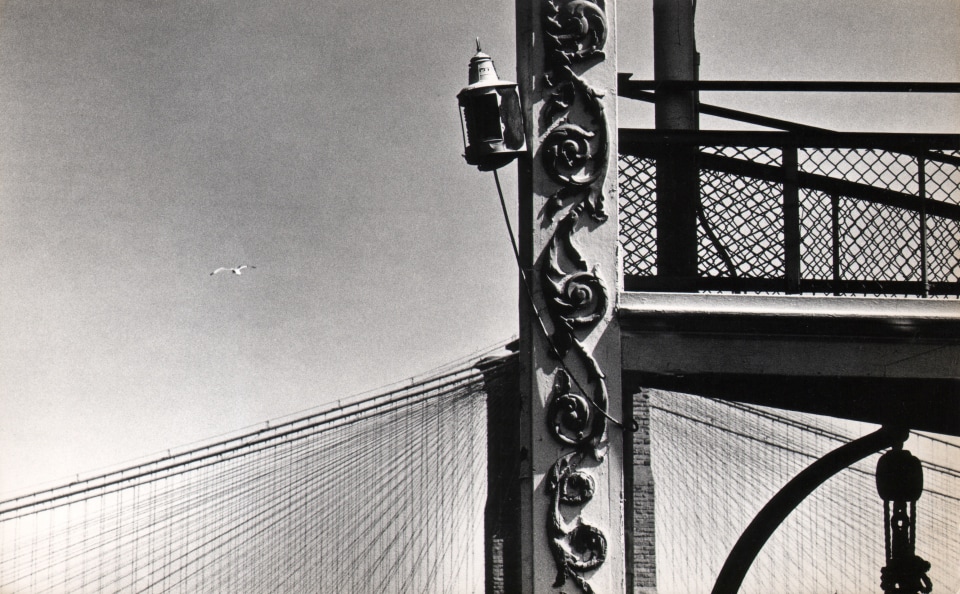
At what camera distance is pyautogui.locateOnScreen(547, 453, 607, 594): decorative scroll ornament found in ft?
12.9

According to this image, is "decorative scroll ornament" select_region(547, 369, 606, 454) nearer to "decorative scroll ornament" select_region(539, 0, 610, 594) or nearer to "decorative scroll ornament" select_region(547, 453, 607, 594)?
"decorative scroll ornament" select_region(539, 0, 610, 594)

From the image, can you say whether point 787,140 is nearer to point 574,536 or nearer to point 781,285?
point 781,285

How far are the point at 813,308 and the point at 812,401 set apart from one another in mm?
831

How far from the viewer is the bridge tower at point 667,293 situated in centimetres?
399

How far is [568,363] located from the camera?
13.3 feet

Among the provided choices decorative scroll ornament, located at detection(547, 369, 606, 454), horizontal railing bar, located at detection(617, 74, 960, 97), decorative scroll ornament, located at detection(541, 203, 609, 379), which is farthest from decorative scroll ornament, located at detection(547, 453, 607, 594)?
horizontal railing bar, located at detection(617, 74, 960, 97)

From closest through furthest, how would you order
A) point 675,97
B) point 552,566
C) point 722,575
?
point 552,566 → point 722,575 → point 675,97

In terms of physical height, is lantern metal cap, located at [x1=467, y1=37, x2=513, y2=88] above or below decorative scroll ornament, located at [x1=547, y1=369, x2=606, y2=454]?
above

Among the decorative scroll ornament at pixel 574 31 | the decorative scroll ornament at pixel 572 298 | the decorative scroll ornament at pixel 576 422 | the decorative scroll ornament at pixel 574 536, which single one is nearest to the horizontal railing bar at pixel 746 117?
the decorative scroll ornament at pixel 574 31

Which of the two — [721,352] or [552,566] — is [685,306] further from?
[552,566]

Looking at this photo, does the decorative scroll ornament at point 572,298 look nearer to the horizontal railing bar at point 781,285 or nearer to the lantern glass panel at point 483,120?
the horizontal railing bar at point 781,285

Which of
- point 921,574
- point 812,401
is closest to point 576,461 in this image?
point 812,401

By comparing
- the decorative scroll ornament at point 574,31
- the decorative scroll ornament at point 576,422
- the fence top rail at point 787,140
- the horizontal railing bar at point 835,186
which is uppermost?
the decorative scroll ornament at point 574,31

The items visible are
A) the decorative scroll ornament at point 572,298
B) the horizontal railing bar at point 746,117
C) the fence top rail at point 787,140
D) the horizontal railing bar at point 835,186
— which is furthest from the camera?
the horizontal railing bar at point 746,117
